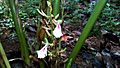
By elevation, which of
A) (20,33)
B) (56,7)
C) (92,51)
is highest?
(56,7)

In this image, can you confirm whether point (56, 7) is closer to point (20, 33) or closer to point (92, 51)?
point (20, 33)

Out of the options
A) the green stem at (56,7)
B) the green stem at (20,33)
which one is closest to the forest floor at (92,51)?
the green stem at (20,33)

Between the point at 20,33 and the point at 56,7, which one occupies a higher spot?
the point at 56,7

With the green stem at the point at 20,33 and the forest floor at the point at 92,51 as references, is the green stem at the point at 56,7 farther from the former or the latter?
the forest floor at the point at 92,51

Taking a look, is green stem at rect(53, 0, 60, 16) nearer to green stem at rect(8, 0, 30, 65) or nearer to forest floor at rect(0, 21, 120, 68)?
green stem at rect(8, 0, 30, 65)

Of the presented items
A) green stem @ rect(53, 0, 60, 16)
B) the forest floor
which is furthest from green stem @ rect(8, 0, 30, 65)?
the forest floor

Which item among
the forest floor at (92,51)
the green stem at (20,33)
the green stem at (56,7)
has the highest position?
the green stem at (56,7)

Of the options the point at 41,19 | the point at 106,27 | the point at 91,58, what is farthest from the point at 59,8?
the point at 106,27

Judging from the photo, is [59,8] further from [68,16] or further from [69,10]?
[69,10]

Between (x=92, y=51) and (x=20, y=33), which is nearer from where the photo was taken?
(x=20, y=33)

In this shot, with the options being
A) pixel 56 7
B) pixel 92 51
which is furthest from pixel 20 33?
pixel 92 51

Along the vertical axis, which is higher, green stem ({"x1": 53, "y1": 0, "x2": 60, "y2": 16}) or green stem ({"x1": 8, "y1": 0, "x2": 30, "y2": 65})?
green stem ({"x1": 53, "y1": 0, "x2": 60, "y2": 16})
